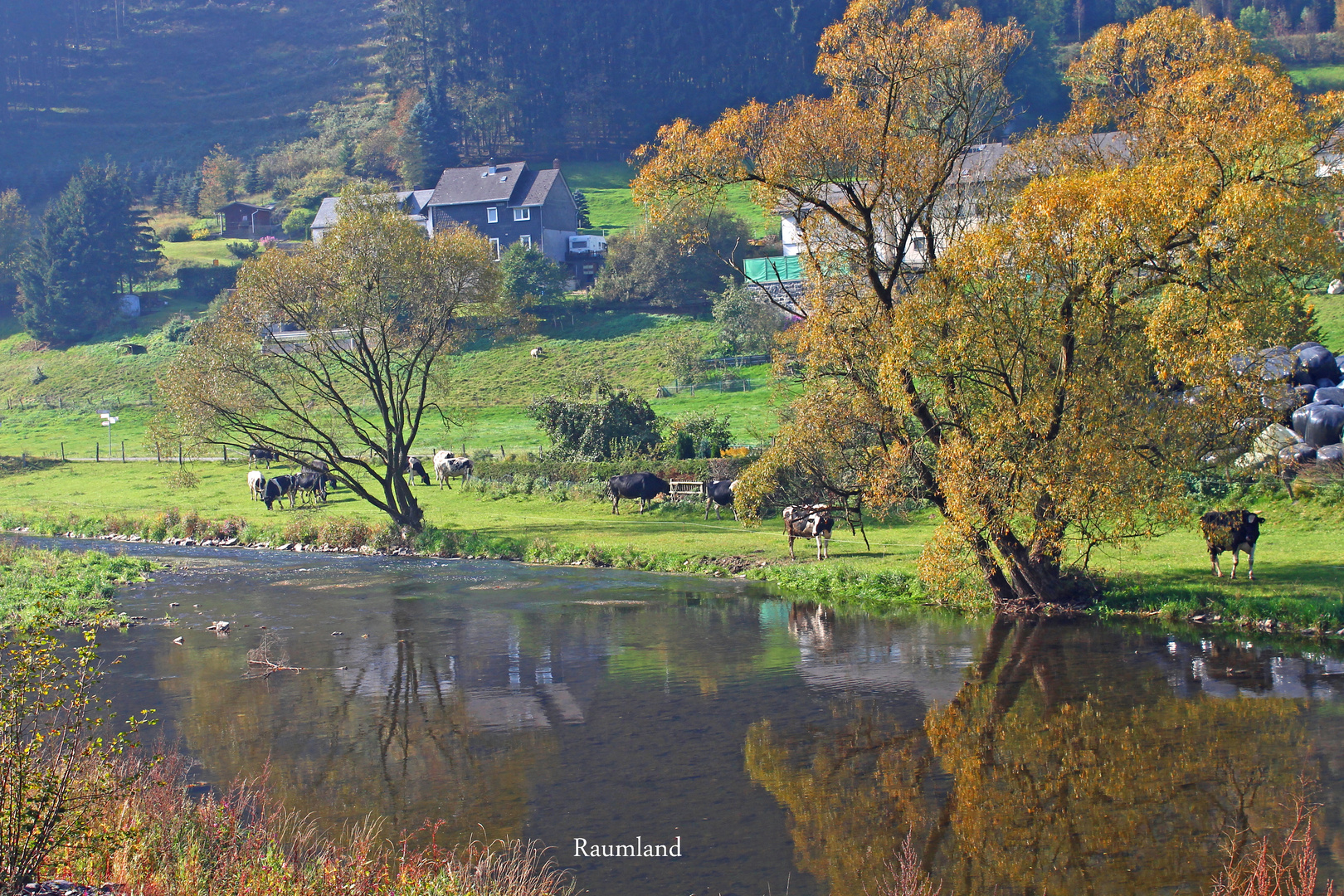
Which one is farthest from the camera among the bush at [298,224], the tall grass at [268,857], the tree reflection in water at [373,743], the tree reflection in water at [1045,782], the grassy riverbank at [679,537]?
the bush at [298,224]

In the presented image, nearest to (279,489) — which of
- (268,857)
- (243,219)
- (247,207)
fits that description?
(268,857)

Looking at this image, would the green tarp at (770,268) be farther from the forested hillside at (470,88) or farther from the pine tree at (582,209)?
the forested hillside at (470,88)

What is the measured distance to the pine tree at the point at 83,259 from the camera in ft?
294

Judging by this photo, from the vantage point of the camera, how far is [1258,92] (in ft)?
61.9

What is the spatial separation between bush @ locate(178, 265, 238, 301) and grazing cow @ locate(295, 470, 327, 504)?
57866 mm

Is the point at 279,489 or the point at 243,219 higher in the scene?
the point at 243,219

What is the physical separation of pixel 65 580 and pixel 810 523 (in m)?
18.5

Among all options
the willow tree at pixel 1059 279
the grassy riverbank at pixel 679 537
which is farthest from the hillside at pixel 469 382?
the willow tree at pixel 1059 279

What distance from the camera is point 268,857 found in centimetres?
984

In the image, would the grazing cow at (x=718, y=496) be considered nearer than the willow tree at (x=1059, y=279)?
No

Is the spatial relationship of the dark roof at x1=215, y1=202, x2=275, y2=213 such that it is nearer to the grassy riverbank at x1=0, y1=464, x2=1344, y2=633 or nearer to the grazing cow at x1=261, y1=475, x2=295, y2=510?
the grassy riverbank at x1=0, y1=464, x2=1344, y2=633

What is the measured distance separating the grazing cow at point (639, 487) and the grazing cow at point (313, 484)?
12236 millimetres

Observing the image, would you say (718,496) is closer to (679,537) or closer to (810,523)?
(679,537)

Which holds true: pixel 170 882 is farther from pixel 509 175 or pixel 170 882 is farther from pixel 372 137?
pixel 372 137
